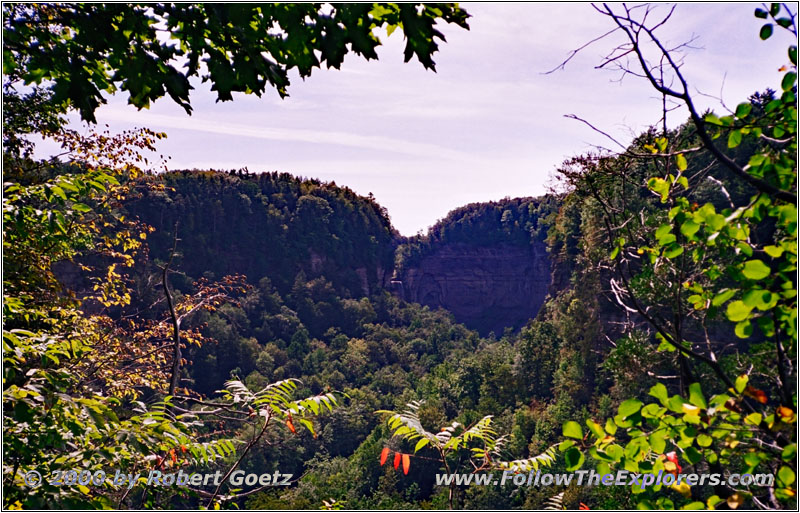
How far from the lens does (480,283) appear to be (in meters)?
117

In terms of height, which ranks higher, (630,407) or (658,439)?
(630,407)

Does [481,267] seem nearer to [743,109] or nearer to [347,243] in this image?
[347,243]

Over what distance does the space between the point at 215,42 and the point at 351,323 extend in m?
78.1

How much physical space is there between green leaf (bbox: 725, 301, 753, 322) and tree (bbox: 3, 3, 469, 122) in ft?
6.62

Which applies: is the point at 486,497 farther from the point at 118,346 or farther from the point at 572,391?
the point at 118,346

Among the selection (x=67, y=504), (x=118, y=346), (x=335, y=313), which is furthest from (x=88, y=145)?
(x=335, y=313)

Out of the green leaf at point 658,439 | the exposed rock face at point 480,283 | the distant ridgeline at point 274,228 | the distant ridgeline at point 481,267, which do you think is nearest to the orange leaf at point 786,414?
the green leaf at point 658,439

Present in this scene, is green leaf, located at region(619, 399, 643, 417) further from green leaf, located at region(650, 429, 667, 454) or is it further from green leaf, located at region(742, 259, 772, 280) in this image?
green leaf, located at region(742, 259, 772, 280)

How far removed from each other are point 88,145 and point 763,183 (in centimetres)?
995

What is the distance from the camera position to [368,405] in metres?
51.8

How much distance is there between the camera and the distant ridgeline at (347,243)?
7975cm

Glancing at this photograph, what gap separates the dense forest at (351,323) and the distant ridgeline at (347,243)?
19.0 inches

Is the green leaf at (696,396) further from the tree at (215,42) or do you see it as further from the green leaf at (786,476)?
the tree at (215,42)

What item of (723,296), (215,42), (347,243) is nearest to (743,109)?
(723,296)
